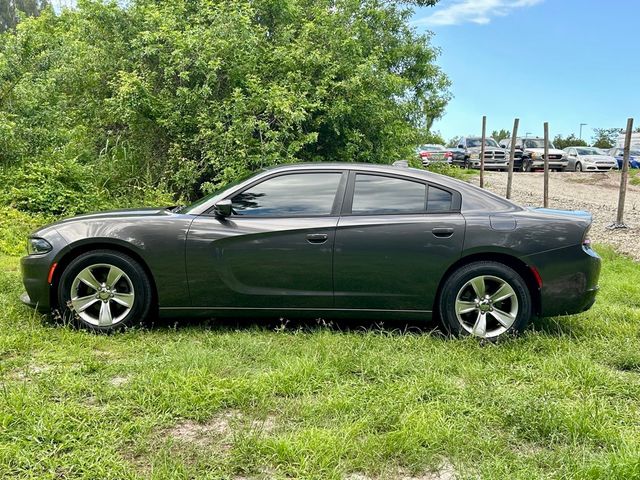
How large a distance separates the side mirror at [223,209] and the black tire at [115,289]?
2.52 feet

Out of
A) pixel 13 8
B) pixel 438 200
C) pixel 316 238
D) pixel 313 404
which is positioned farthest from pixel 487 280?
pixel 13 8

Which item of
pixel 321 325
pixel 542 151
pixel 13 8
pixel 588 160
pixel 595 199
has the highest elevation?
pixel 13 8

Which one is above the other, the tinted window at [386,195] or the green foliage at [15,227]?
the tinted window at [386,195]

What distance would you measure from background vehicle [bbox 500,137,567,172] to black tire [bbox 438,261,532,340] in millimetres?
25051

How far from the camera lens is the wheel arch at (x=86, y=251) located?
4.54 metres

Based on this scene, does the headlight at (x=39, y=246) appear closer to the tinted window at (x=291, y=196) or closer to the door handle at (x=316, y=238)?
the tinted window at (x=291, y=196)

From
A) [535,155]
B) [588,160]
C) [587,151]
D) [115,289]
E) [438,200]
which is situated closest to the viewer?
[115,289]

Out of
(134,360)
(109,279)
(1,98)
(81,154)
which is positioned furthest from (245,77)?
(134,360)

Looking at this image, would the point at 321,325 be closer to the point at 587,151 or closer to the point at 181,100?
the point at 181,100

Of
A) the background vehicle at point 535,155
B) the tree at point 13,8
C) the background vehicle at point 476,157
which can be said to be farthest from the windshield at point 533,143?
the tree at point 13,8

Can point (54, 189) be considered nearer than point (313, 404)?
No

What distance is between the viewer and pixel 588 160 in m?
27.9

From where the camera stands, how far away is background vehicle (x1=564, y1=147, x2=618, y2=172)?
2759cm

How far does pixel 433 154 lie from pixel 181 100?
15587 millimetres
